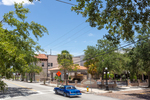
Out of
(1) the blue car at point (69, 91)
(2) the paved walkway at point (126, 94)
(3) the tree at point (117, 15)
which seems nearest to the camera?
(3) the tree at point (117, 15)

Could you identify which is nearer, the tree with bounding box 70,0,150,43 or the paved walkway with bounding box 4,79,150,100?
the tree with bounding box 70,0,150,43

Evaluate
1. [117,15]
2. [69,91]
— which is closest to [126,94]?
[69,91]

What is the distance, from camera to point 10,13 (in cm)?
1906

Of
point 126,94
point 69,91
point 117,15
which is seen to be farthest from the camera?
point 126,94

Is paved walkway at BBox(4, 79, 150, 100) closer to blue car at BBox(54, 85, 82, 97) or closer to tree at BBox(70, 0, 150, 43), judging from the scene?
blue car at BBox(54, 85, 82, 97)

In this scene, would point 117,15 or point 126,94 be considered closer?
point 117,15

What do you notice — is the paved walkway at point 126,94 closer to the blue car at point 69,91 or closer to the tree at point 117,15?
the blue car at point 69,91

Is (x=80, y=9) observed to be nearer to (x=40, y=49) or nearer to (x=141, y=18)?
(x=141, y=18)

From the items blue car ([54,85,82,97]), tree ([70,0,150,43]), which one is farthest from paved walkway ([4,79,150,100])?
tree ([70,0,150,43])

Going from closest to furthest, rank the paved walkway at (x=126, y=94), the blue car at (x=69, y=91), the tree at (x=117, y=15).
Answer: the tree at (x=117, y=15) < the blue car at (x=69, y=91) < the paved walkway at (x=126, y=94)

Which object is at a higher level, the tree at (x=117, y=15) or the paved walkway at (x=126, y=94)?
the tree at (x=117, y=15)

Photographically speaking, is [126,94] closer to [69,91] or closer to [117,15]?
[69,91]

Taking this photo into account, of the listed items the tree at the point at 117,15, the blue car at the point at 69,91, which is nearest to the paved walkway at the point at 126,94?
the blue car at the point at 69,91

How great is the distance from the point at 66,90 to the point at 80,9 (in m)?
10.7
